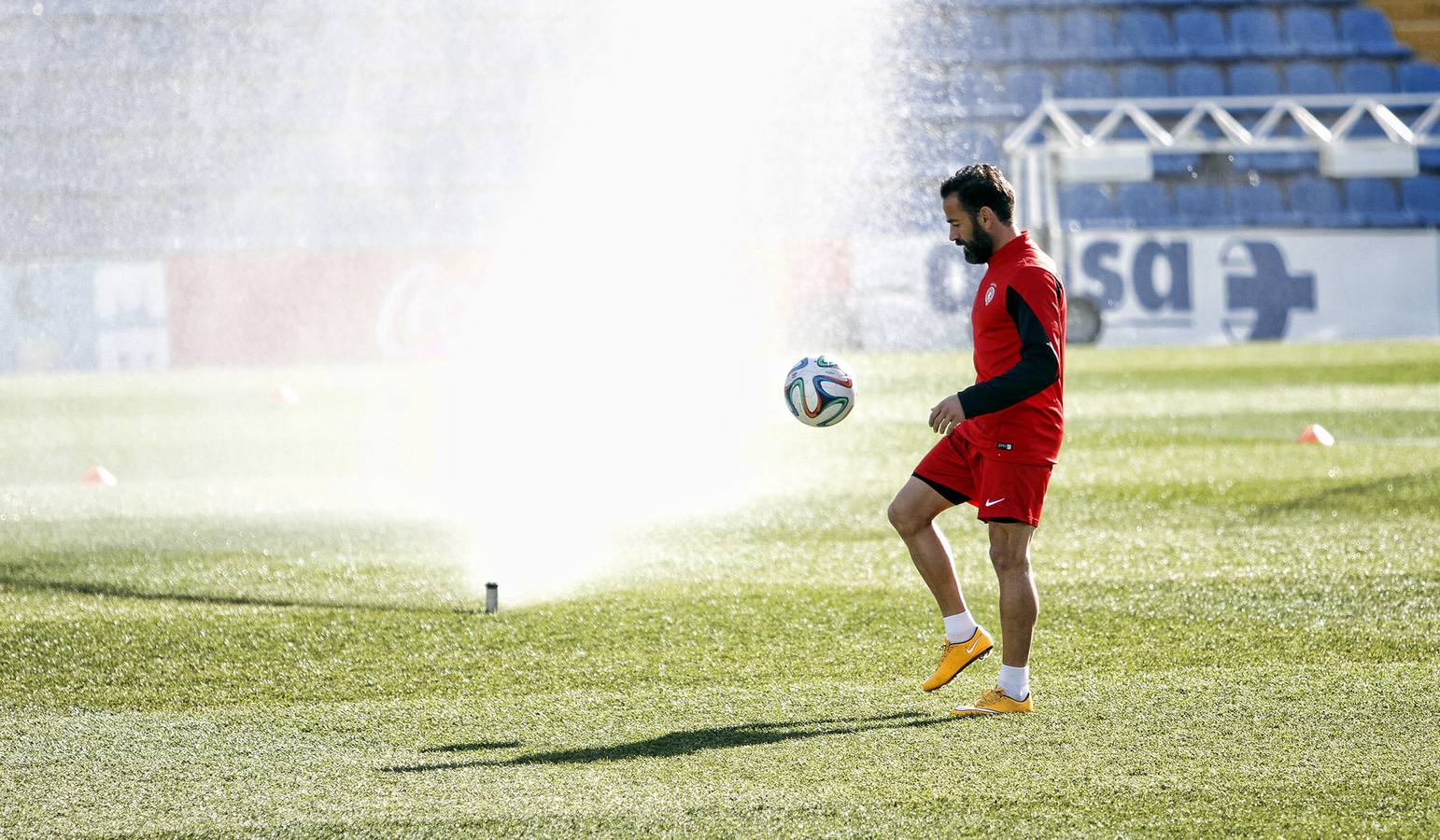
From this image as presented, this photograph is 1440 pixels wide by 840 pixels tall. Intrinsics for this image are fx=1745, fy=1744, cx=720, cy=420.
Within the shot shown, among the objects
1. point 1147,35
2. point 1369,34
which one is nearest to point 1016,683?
point 1147,35

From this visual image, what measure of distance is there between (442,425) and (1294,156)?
16215 millimetres

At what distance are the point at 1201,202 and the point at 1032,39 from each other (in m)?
3.36

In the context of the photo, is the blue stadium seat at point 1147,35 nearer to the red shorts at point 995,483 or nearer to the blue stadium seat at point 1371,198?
the blue stadium seat at point 1371,198

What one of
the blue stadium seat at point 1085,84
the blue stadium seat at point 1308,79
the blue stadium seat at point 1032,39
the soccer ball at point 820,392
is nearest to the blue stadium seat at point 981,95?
the blue stadium seat at point 1032,39

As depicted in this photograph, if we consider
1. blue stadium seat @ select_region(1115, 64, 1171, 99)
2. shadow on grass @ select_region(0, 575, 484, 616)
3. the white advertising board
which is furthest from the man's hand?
blue stadium seat @ select_region(1115, 64, 1171, 99)

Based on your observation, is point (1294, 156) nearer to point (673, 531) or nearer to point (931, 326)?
point (931, 326)

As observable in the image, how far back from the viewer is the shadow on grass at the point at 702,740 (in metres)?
3.73

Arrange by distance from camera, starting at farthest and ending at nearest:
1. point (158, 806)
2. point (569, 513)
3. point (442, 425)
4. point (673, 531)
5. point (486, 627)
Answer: point (442, 425), point (569, 513), point (673, 531), point (486, 627), point (158, 806)

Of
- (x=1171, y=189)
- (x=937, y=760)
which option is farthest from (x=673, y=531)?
(x=1171, y=189)

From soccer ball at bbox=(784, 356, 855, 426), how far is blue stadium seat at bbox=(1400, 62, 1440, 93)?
76.1ft

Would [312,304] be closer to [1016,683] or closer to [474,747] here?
[474,747]

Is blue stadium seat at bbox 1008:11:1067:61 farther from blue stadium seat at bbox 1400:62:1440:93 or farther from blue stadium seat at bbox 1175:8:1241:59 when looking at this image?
blue stadium seat at bbox 1400:62:1440:93

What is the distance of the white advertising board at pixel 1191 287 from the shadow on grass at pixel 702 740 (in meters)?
17.3

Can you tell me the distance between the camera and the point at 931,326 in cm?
2123
